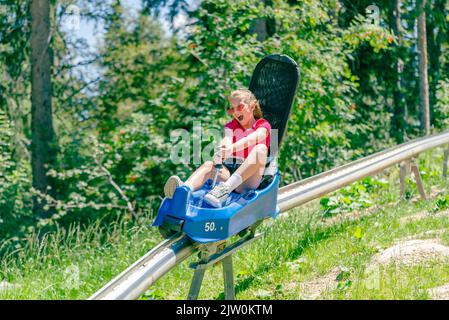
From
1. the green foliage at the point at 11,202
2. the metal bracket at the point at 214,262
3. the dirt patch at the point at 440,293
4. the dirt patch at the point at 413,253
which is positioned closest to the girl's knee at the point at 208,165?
the metal bracket at the point at 214,262

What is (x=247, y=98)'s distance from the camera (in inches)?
192

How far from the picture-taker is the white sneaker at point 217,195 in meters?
4.29

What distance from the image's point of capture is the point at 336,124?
11.9 m

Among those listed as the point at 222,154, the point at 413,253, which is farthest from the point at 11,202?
the point at 413,253

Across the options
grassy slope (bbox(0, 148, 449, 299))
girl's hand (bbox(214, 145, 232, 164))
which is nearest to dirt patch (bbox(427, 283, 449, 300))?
grassy slope (bbox(0, 148, 449, 299))

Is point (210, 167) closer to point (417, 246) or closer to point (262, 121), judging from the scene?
point (262, 121)

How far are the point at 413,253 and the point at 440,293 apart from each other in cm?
69

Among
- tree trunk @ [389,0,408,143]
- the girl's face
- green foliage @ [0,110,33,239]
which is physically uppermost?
the girl's face

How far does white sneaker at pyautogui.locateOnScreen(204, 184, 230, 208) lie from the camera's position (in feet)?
14.1

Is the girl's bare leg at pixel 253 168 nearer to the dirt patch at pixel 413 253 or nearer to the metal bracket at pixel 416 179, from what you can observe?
the dirt patch at pixel 413 253

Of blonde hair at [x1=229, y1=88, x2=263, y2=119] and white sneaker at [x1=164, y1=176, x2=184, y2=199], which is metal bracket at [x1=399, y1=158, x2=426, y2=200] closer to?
blonde hair at [x1=229, y1=88, x2=263, y2=119]

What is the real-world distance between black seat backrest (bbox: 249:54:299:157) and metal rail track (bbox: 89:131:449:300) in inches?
24.6

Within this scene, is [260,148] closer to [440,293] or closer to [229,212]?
[229,212]
